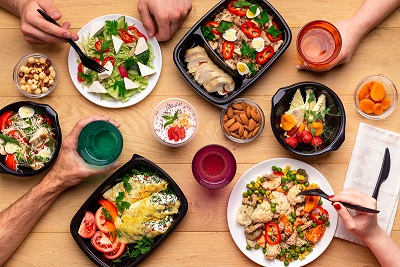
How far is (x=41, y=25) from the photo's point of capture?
3.05 meters

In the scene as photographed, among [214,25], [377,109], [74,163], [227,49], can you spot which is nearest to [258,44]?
[227,49]

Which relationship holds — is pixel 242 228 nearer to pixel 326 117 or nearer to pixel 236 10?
pixel 326 117

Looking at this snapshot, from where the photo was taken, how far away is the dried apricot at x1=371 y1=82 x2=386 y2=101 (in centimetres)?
321

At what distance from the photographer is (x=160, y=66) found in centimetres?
325

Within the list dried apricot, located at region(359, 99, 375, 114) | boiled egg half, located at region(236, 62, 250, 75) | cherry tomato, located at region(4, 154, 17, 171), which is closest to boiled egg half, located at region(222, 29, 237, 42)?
boiled egg half, located at region(236, 62, 250, 75)

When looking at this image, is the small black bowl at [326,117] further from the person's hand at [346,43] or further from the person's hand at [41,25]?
the person's hand at [41,25]

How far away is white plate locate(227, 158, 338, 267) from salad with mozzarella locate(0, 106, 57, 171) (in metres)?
1.09

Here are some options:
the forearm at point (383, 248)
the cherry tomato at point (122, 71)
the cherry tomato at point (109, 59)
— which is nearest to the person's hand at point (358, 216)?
the forearm at point (383, 248)

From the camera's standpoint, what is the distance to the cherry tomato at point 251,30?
3195 millimetres

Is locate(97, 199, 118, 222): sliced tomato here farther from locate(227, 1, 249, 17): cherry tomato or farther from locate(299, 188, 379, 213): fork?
locate(227, 1, 249, 17): cherry tomato

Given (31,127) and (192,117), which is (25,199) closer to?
(31,127)

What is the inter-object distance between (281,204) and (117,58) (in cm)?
127

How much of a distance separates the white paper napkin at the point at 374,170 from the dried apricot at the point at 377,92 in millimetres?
178


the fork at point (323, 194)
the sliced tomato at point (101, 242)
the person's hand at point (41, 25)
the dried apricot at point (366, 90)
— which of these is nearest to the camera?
the fork at point (323, 194)
